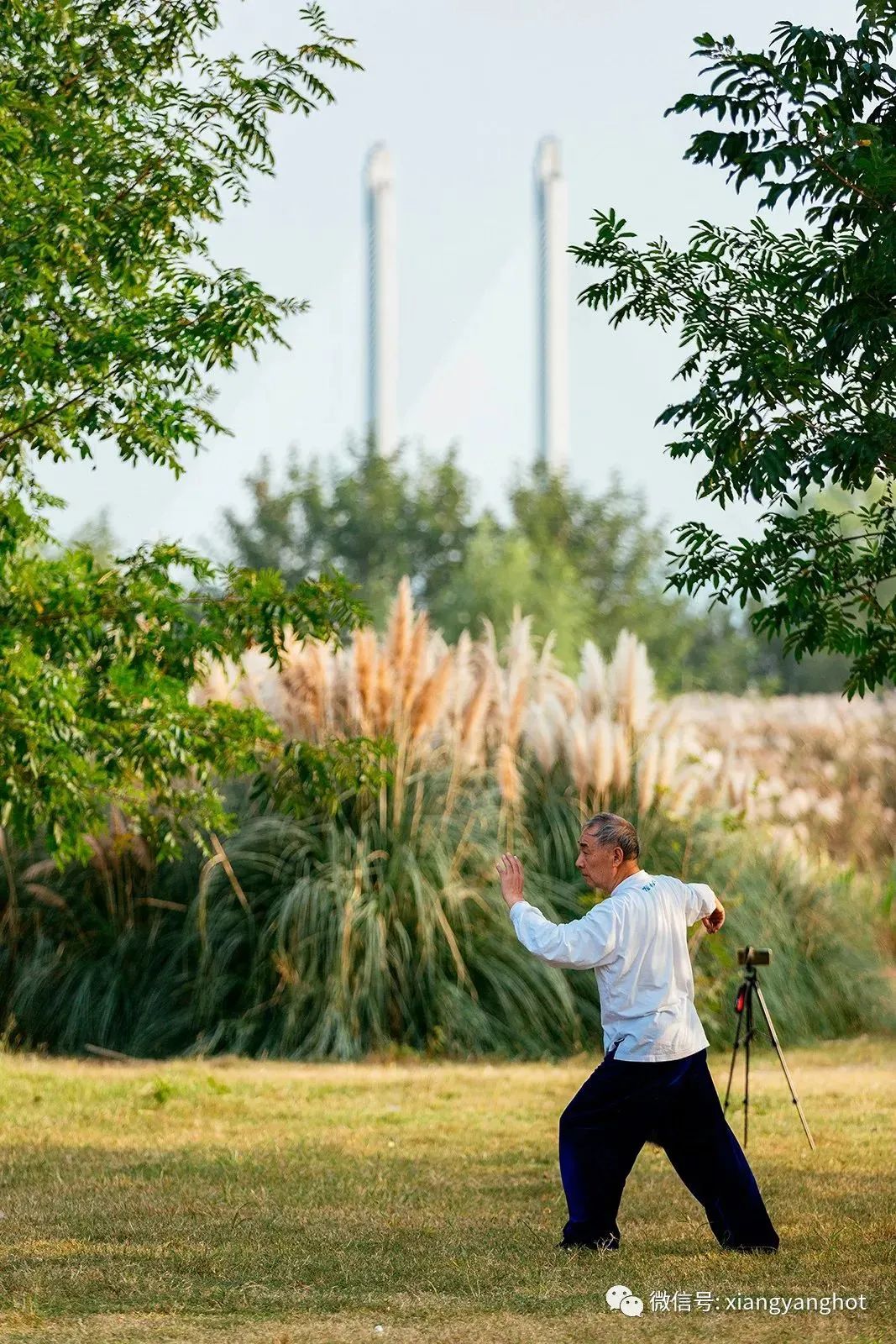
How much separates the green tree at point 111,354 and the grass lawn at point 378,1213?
5.33ft

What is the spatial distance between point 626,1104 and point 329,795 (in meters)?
3.60

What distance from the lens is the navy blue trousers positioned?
5.58 m

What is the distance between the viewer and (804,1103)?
8.98 m

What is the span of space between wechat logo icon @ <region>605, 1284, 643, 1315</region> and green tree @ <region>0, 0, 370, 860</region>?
3.54m

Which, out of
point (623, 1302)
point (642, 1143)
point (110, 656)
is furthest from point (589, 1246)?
point (110, 656)

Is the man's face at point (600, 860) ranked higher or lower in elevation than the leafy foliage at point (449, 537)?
lower

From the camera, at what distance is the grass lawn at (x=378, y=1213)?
482 centimetres

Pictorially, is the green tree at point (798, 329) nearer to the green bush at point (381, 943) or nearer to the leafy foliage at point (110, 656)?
the leafy foliage at point (110, 656)

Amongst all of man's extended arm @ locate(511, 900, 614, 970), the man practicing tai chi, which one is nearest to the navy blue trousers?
the man practicing tai chi

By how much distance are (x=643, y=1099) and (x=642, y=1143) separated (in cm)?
15

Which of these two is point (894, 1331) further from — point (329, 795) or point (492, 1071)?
point (492, 1071)

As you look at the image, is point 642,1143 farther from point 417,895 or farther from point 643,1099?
point 417,895

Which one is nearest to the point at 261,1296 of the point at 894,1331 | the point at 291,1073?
the point at 894,1331

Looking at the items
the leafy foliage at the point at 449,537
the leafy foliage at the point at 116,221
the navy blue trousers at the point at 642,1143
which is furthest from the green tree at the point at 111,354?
the leafy foliage at the point at 449,537
